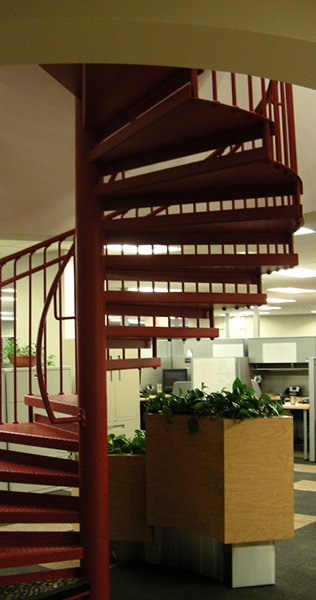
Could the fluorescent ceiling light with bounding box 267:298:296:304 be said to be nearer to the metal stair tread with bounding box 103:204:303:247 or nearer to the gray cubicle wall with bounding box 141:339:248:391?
the gray cubicle wall with bounding box 141:339:248:391

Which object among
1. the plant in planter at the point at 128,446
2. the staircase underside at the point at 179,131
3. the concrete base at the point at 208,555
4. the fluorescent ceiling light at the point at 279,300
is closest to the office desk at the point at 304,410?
the plant in planter at the point at 128,446

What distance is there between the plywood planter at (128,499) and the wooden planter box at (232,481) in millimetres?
178

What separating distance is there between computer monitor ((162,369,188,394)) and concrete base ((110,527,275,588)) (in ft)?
17.3

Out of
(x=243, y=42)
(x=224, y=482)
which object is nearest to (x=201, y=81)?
(x=243, y=42)

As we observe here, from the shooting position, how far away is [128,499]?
3879mm

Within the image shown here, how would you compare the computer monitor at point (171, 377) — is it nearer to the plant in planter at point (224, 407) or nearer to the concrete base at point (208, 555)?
the concrete base at point (208, 555)

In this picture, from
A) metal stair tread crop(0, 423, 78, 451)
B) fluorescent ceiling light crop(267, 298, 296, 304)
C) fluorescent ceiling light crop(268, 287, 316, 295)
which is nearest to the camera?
metal stair tread crop(0, 423, 78, 451)

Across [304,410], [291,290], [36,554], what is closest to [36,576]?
[36,554]

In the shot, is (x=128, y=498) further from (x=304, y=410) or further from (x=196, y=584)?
(x=304, y=410)

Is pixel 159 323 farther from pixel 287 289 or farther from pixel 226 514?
pixel 226 514

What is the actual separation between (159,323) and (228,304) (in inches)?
422

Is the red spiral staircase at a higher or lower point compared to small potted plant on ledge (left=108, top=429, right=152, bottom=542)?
higher

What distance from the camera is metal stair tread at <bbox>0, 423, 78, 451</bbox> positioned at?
11.5ft

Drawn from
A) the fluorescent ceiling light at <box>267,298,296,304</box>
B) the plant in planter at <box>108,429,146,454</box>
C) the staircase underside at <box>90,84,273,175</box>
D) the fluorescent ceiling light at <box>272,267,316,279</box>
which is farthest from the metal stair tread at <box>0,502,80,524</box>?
the fluorescent ceiling light at <box>267,298,296,304</box>
